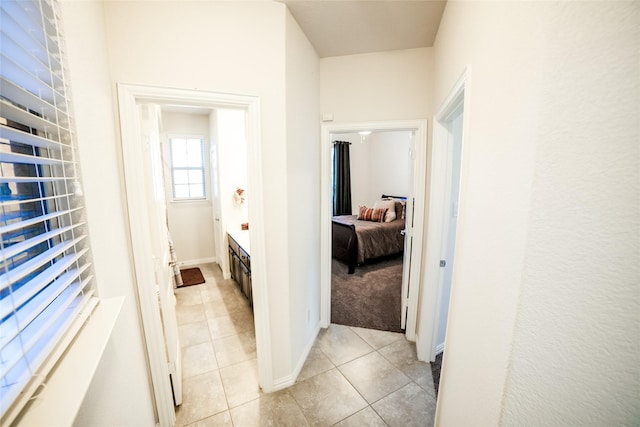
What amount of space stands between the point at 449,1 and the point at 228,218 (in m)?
3.49

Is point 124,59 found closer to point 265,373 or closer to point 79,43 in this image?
point 79,43

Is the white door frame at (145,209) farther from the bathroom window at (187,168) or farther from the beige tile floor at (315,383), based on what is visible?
the bathroom window at (187,168)

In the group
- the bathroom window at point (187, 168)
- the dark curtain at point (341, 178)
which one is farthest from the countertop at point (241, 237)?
the dark curtain at point (341, 178)

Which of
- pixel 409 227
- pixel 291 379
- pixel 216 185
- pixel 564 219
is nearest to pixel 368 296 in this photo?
pixel 409 227

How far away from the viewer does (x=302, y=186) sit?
1966mm

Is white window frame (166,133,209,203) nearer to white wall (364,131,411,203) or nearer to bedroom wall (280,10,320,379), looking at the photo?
bedroom wall (280,10,320,379)

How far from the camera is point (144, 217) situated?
140 centimetres

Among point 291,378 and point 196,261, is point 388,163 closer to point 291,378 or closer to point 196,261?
point 196,261

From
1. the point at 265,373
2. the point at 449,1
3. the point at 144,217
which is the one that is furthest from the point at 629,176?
the point at 265,373

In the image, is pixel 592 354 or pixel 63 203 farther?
pixel 63 203

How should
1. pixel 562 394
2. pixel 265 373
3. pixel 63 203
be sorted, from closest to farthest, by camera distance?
1. pixel 562 394
2. pixel 63 203
3. pixel 265 373

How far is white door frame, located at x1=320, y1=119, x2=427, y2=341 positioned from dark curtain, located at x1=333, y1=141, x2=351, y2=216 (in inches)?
157

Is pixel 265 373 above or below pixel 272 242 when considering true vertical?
below

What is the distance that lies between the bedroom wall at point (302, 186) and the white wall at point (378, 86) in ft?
0.59
